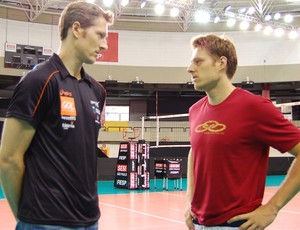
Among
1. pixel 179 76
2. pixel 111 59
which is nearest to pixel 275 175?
pixel 179 76

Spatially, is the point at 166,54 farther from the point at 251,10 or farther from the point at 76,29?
the point at 76,29

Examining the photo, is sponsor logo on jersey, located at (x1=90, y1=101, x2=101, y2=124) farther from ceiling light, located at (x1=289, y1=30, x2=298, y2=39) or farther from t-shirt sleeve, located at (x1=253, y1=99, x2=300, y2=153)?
ceiling light, located at (x1=289, y1=30, x2=298, y2=39)

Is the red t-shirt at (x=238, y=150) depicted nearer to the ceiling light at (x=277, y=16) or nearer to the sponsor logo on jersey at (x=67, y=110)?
the sponsor logo on jersey at (x=67, y=110)

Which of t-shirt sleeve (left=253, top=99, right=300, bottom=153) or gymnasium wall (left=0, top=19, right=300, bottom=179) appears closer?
t-shirt sleeve (left=253, top=99, right=300, bottom=153)

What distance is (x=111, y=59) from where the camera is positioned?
79.2ft

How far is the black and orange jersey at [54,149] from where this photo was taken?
1.95 metres

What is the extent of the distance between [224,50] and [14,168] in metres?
1.44

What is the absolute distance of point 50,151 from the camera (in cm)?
199

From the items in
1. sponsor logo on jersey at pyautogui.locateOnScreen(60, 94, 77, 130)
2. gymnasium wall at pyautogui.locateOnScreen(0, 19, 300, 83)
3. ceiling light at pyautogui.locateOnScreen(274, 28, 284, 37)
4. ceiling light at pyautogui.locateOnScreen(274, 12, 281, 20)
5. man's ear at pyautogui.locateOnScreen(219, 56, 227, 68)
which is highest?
ceiling light at pyautogui.locateOnScreen(274, 12, 281, 20)

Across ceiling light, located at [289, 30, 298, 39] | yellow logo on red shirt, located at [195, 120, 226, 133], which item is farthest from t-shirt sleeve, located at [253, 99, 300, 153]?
ceiling light, located at [289, 30, 298, 39]

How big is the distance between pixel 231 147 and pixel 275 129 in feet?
0.87

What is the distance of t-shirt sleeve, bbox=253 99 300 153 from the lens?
7.54 ft

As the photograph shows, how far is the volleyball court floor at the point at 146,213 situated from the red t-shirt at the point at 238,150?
15.1 ft

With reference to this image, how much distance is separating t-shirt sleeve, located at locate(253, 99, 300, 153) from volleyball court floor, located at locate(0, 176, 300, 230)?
4821 mm
